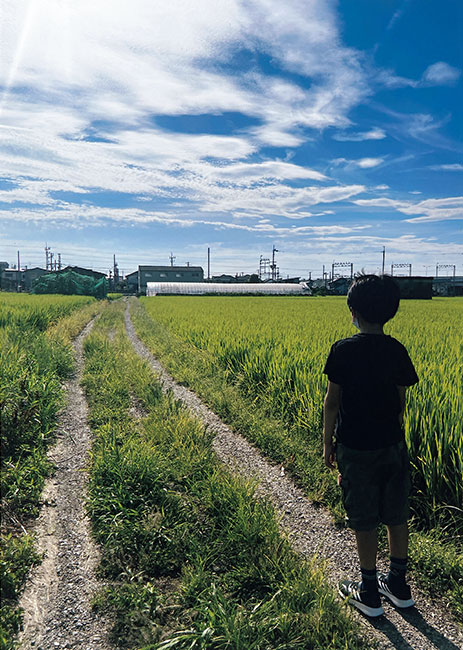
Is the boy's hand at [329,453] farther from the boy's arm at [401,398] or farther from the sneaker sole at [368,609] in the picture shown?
the sneaker sole at [368,609]

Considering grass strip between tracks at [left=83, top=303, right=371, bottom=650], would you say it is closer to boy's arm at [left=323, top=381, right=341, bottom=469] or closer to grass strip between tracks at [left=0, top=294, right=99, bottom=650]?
grass strip between tracks at [left=0, top=294, right=99, bottom=650]

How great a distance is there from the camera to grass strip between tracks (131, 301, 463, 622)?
2.29 m

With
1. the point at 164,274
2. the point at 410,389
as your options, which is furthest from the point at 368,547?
the point at 164,274

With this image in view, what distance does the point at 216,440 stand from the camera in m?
4.49

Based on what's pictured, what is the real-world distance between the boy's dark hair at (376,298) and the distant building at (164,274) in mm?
71389

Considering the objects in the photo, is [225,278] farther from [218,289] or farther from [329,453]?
[329,453]

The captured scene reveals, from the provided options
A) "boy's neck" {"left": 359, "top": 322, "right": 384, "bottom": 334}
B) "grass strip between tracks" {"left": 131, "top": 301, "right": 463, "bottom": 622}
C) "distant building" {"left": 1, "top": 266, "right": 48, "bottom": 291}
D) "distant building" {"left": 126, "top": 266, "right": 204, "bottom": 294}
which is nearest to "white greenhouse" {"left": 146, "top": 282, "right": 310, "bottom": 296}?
"distant building" {"left": 126, "top": 266, "right": 204, "bottom": 294}

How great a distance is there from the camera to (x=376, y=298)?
210 cm

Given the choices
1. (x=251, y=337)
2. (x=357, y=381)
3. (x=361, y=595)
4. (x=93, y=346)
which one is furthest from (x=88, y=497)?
(x=93, y=346)

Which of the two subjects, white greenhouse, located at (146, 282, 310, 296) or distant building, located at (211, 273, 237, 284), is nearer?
white greenhouse, located at (146, 282, 310, 296)

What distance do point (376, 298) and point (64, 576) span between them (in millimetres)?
2427

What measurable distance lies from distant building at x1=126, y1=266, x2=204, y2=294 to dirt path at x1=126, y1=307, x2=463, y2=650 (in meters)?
→ 69.7

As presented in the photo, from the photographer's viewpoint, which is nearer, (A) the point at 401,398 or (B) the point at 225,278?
(A) the point at 401,398

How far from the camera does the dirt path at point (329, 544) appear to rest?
6.32ft
